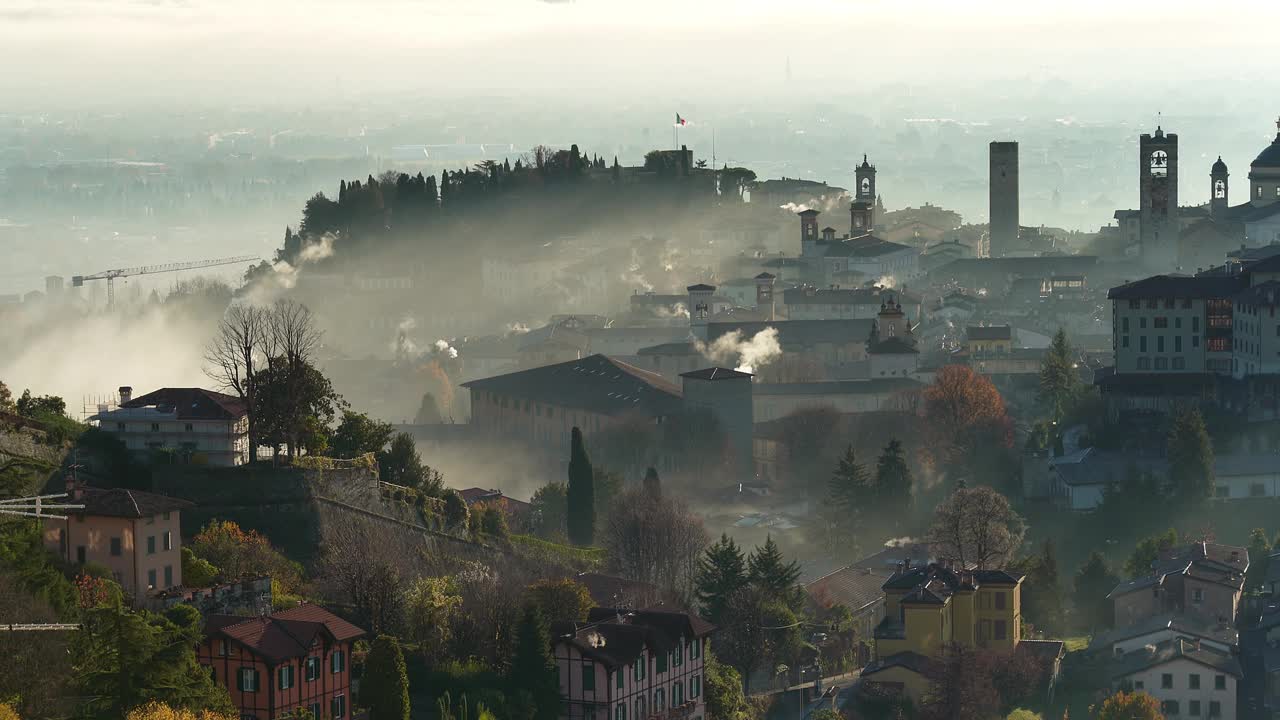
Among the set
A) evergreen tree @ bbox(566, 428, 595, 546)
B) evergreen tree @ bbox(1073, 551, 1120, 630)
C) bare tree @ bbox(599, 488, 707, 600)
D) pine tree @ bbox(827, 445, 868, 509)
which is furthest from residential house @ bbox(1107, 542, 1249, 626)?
evergreen tree @ bbox(566, 428, 595, 546)

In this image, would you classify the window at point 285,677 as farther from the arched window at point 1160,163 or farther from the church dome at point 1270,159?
the church dome at point 1270,159

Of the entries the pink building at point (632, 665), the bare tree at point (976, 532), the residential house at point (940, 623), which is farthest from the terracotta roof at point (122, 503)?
the bare tree at point (976, 532)

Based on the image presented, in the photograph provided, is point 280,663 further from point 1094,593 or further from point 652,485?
point 652,485

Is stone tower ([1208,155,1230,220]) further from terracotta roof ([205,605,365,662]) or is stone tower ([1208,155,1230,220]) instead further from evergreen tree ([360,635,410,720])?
terracotta roof ([205,605,365,662])

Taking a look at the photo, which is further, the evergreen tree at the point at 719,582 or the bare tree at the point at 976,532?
the bare tree at the point at 976,532

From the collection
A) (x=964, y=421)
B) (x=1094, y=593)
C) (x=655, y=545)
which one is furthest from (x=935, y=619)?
(x=964, y=421)

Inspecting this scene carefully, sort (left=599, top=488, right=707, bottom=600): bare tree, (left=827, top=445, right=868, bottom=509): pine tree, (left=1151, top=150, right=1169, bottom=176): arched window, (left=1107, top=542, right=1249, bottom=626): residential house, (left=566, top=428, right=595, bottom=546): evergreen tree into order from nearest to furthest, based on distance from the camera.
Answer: (left=599, top=488, right=707, bottom=600): bare tree → (left=1107, top=542, right=1249, bottom=626): residential house → (left=566, top=428, right=595, bottom=546): evergreen tree → (left=827, top=445, right=868, bottom=509): pine tree → (left=1151, top=150, right=1169, bottom=176): arched window
